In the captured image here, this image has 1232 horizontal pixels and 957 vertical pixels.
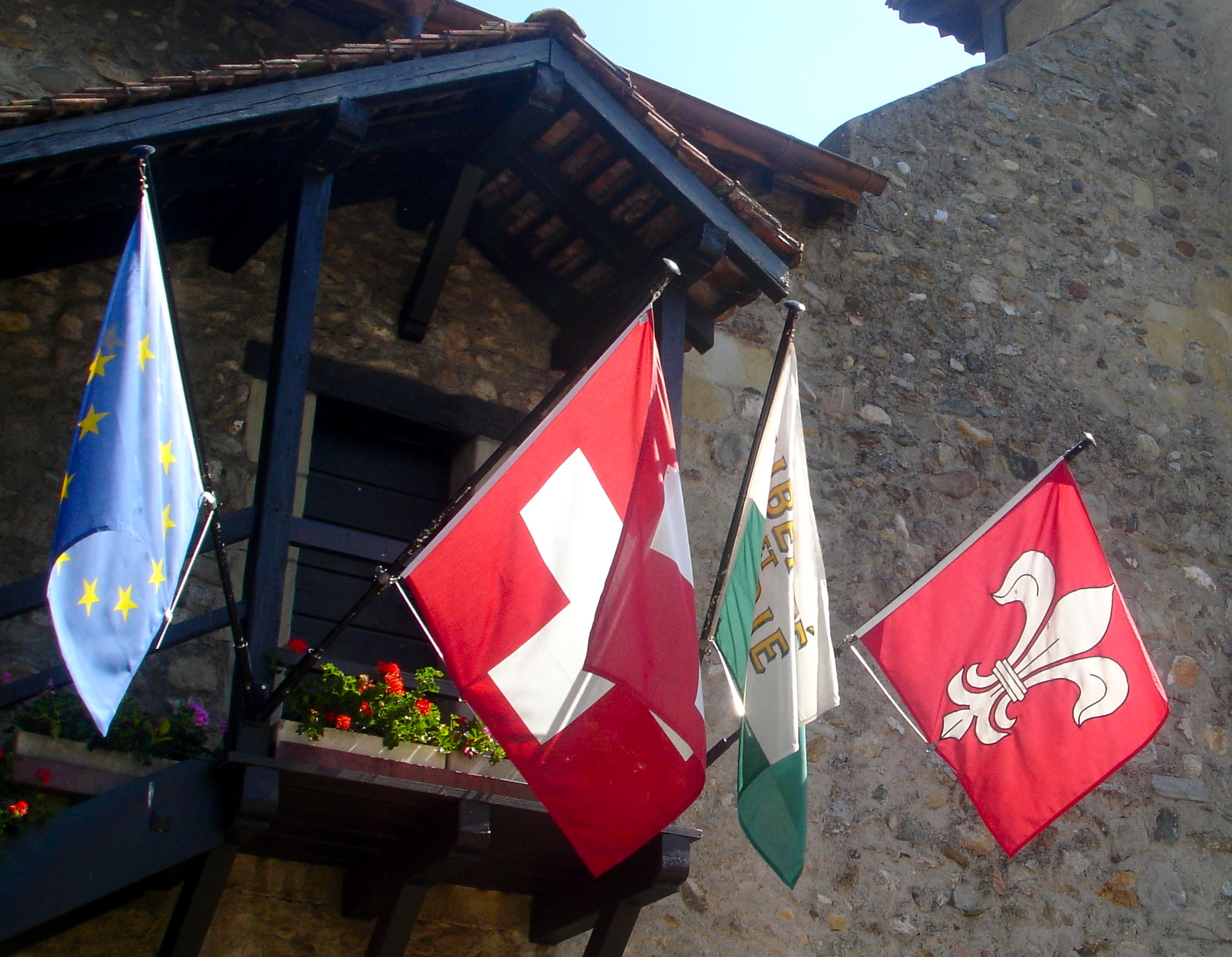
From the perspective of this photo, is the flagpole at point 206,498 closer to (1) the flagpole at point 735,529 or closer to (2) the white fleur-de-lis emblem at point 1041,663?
(1) the flagpole at point 735,529

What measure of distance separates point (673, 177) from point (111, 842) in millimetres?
2892

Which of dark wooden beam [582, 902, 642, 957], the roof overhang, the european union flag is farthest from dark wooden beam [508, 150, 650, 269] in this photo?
dark wooden beam [582, 902, 642, 957]

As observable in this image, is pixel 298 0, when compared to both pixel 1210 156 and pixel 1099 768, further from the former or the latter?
pixel 1210 156

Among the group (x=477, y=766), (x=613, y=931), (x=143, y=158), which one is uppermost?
(x=143, y=158)

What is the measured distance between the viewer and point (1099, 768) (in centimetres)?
461

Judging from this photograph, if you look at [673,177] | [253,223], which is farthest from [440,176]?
[673,177]

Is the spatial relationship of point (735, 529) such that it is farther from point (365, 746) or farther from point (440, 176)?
point (440, 176)

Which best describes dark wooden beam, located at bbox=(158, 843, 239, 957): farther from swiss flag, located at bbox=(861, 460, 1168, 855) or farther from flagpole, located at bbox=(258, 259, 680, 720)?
swiss flag, located at bbox=(861, 460, 1168, 855)

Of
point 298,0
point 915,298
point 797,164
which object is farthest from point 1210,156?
point 298,0

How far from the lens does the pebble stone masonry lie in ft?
16.2

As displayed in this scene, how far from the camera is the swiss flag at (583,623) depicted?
3.64 m

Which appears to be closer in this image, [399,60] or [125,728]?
[125,728]

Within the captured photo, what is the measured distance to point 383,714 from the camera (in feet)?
14.0

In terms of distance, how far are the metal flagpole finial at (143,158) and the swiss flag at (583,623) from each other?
1316mm
